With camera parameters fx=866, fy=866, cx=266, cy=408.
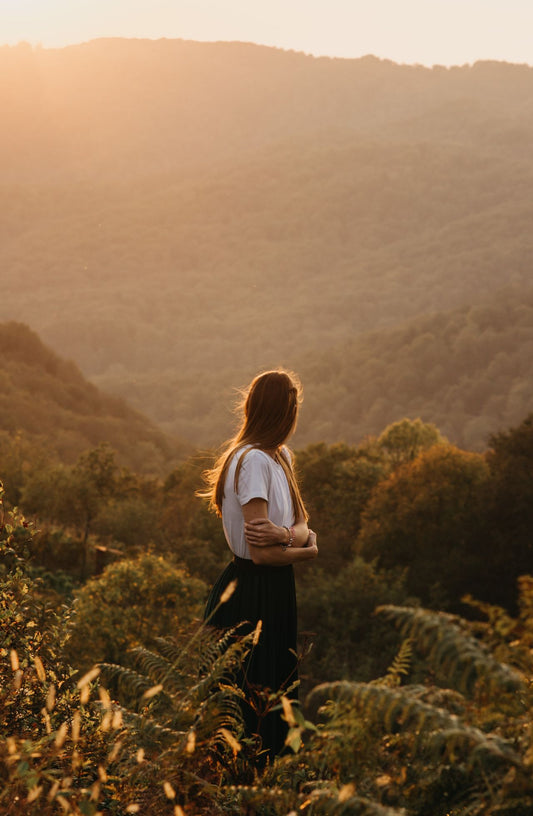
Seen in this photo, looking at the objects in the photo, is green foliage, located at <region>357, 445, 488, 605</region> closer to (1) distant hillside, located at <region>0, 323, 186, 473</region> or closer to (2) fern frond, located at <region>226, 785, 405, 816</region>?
(2) fern frond, located at <region>226, 785, 405, 816</region>

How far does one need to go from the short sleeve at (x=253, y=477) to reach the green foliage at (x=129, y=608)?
893cm

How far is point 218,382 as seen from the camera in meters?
150

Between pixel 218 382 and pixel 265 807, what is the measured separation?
148022mm

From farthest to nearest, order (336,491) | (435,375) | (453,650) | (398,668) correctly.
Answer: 1. (435,375)
2. (336,491)
3. (398,668)
4. (453,650)

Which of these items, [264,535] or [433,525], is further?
[433,525]

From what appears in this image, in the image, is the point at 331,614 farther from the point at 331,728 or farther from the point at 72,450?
the point at 72,450

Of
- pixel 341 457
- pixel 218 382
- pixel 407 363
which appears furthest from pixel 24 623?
pixel 218 382

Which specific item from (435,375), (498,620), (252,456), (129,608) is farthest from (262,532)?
(435,375)

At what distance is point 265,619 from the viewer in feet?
10.6

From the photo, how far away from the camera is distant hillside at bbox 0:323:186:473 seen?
205ft

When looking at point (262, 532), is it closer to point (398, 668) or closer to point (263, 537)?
point (263, 537)

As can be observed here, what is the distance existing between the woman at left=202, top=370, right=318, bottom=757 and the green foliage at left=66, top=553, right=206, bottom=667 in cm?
868

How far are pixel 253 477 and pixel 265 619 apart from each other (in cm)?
55

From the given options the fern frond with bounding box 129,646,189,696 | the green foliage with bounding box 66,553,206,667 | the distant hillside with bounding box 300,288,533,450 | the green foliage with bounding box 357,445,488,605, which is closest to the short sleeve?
the fern frond with bounding box 129,646,189,696
